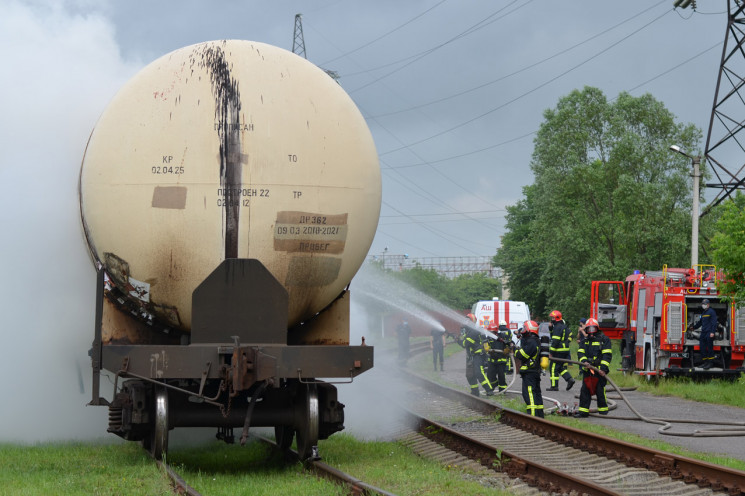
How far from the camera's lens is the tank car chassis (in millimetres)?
7934

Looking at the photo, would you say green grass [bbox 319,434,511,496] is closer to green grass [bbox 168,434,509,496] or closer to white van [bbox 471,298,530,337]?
green grass [bbox 168,434,509,496]

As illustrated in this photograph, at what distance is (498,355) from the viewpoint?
17.4 m

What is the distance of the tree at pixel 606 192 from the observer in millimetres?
40525

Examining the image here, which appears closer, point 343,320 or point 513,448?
point 343,320

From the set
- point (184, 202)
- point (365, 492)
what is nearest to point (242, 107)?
point (184, 202)

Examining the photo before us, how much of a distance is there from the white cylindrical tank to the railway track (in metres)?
2.82

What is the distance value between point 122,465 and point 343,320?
2.63m

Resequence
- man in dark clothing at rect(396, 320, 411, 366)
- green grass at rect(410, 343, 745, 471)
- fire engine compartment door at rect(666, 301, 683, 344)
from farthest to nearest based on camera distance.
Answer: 1. man in dark clothing at rect(396, 320, 411, 366)
2. fire engine compartment door at rect(666, 301, 683, 344)
3. green grass at rect(410, 343, 745, 471)

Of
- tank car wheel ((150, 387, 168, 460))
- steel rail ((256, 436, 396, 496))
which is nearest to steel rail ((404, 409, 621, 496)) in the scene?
steel rail ((256, 436, 396, 496))

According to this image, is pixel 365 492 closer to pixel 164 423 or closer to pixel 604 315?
pixel 164 423

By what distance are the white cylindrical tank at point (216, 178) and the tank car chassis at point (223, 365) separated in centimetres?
29

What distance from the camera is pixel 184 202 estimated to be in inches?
315

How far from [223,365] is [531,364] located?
6864 millimetres

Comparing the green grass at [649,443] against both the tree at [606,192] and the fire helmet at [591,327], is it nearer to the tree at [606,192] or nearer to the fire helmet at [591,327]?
the fire helmet at [591,327]
